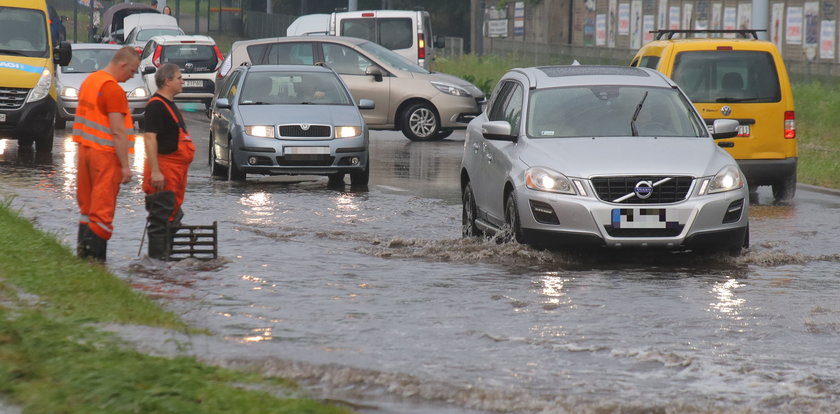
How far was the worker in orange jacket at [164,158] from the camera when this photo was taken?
11117 mm

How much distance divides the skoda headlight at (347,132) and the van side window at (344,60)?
26.5 ft

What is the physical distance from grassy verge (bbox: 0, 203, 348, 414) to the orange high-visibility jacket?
1655 millimetres

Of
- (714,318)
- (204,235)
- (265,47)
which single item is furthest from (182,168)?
(265,47)

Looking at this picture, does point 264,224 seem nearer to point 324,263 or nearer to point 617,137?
point 324,263

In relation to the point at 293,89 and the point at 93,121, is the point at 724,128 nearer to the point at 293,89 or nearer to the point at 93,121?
the point at 93,121

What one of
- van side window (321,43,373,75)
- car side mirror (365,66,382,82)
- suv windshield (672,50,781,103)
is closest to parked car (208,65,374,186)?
suv windshield (672,50,781,103)

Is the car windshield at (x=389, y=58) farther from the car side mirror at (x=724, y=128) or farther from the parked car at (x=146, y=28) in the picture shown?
the parked car at (x=146, y=28)

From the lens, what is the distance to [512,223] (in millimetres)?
11898

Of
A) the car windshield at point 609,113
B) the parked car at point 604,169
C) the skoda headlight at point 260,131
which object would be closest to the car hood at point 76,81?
the skoda headlight at point 260,131

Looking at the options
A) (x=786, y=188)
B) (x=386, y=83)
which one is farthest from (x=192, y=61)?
(x=786, y=188)

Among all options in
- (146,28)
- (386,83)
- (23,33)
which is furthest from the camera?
(146,28)

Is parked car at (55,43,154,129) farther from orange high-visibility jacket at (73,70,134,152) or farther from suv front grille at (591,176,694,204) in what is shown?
suv front grille at (591,176,694,204)

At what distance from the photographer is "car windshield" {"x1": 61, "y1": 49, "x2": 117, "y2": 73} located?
95.8ft

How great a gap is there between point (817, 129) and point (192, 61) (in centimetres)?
1430
